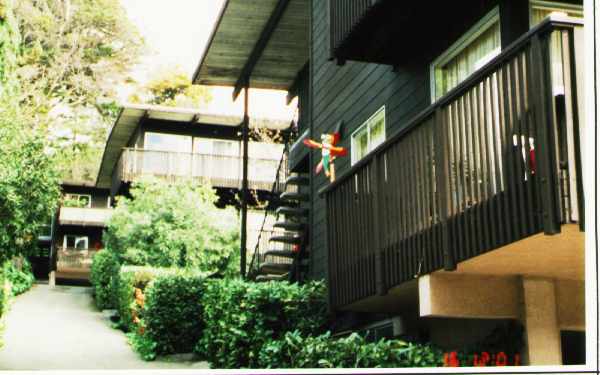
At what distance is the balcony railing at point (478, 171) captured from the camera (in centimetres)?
541

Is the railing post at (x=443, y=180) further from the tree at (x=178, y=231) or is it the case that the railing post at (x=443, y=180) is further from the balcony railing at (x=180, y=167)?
the tree at (x=178, y=231)

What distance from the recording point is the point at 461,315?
6992 millimetres

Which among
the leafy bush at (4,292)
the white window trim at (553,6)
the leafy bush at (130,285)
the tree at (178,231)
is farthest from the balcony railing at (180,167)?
the white window trim at (553,6)

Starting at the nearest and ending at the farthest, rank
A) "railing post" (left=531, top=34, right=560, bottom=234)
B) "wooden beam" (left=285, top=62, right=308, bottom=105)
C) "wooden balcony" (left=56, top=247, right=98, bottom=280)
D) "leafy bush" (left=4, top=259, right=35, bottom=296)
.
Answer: "railing post" (left=531, top=34, right=560, bottom=234) < "leafy bush" (left=4, top=259, right=35, bottom=296) < "wooden balcony" (left=56, top=247, right=98, bottom=280) < "wooden beam" (left=285, top=62, right=308, bottom=105)

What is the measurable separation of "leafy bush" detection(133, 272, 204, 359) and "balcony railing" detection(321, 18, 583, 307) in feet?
15.0

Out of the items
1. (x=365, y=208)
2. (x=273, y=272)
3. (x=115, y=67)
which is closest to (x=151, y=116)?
(x=115, y=67)

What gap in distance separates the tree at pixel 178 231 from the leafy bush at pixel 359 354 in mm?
6719

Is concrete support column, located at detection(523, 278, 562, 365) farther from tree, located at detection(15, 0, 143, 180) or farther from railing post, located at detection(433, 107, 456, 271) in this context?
tree, located at detection(15, 0, 143, 180)

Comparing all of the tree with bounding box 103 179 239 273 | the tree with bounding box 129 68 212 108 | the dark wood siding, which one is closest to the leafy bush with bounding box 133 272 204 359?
the tree with bounding box 103 179 239 273

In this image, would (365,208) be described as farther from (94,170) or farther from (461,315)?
(94,170)

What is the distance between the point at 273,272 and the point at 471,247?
716 centimetres

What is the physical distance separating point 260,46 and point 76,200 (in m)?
4.45

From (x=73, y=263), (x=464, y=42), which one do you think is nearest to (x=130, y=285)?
(x=73, y=263)

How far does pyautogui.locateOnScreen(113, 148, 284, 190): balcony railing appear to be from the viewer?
42.7ft
